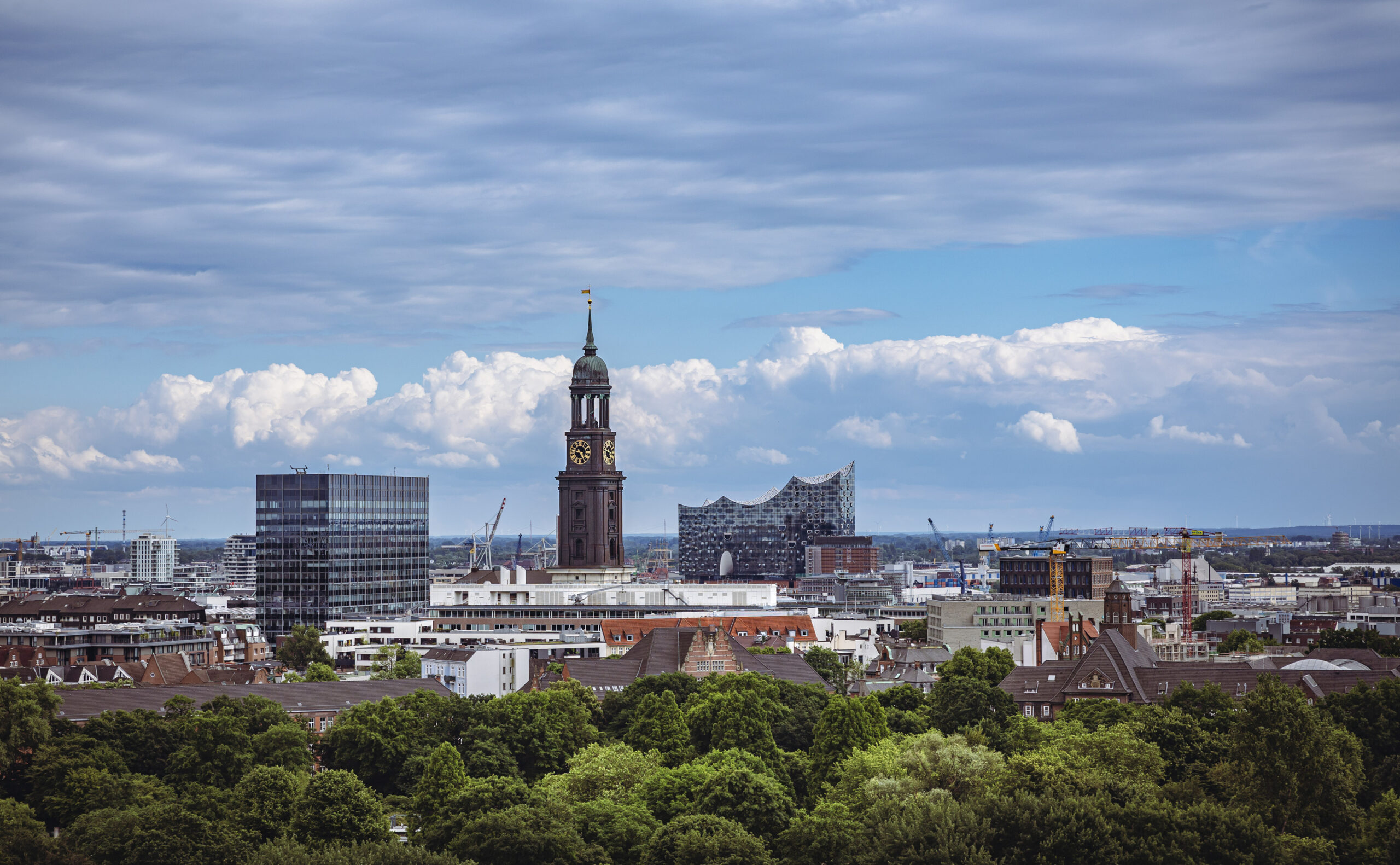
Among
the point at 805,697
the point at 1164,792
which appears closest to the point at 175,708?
the point at 805,697

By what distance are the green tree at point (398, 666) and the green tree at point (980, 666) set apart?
46852 millimetres

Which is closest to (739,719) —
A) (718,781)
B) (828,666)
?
(718,781)

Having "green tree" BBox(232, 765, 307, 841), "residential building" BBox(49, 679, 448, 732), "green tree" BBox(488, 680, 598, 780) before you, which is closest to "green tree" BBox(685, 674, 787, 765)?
"green tree" BBox(488, 680, 598, 780)

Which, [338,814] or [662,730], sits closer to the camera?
[338,814]

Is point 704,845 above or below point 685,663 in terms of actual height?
below

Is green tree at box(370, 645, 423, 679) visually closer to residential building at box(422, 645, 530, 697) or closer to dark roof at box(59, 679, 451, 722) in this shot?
residential building at box(422, 645, 530, 697)

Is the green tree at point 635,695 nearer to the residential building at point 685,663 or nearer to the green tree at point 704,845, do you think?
the residential building at point 685,663

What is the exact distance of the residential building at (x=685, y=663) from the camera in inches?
6024

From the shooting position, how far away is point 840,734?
358 feet

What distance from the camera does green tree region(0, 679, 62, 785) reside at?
106m

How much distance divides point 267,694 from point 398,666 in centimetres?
3422

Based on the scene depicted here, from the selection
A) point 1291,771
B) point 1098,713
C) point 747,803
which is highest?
point 1291,771

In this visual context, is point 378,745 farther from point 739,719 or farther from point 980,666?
point 980,666

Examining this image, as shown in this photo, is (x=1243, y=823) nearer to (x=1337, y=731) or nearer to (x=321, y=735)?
(x=1337, y=731)
